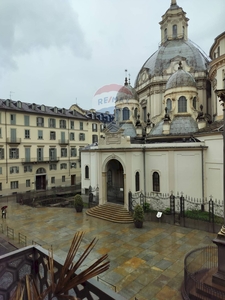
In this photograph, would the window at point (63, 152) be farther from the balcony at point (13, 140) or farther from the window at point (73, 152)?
the balcony at point (13, 140)

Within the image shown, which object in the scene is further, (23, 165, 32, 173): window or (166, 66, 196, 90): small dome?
(23, 165, 32, 173): window

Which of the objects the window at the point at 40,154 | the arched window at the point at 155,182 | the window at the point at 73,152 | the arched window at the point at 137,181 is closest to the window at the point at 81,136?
the window at the point at 73,152

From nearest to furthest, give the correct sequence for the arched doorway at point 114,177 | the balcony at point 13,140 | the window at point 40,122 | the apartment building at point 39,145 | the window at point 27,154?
1. the arched doorway at point 114,177
2. the balcony at point 13,140
3. the apartment building at point 39,145
4. the window at point 27,154
5. the window at point 40,122

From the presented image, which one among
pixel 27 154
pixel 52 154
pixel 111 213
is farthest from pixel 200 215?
pixel 27 154

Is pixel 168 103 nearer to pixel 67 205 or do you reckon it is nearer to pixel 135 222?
pixel 135 222

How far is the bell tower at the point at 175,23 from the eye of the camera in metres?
33.6

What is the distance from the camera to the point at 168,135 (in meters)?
22.6

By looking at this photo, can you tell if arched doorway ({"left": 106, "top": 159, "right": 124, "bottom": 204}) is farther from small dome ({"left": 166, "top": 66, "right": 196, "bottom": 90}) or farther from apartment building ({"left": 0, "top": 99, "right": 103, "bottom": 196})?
apartment building ({"left": 0, "top": 99, "right": 103, "bottom": 196})

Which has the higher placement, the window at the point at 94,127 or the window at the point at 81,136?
the window at the point at 94,127

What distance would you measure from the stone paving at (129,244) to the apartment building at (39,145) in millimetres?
11291

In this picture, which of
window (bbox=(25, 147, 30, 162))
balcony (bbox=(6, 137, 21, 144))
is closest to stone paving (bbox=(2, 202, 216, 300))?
window (bbox=(25, 147, 30, 162))

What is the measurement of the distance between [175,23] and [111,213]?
105ft

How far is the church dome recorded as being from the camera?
2868 cm

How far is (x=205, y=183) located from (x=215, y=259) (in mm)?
9421
